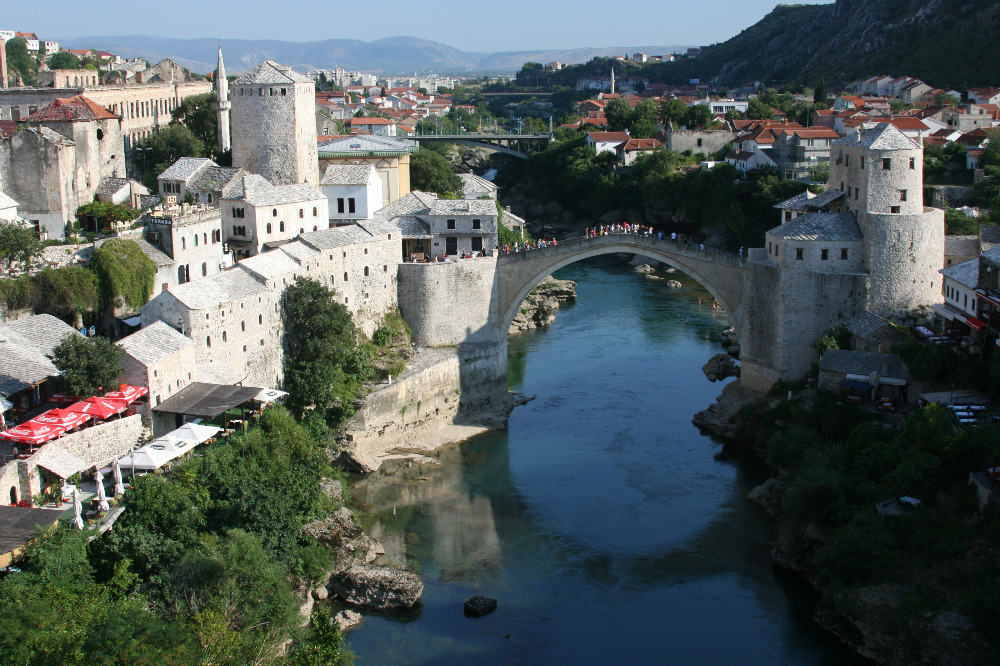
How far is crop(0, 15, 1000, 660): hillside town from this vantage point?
88.5 ft

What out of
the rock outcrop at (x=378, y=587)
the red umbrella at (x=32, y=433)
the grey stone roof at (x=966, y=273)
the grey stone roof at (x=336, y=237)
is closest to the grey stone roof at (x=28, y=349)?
the red umbrella at (x=32, y=433)

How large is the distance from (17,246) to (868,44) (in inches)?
3138

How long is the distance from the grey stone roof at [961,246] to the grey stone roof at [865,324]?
5.59 meters

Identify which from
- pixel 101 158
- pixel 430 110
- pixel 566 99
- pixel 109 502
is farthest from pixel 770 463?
pixel 566 99

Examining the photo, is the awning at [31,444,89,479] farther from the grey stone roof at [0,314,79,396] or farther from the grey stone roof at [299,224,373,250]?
the grey stone roof at [299,224,373,250]

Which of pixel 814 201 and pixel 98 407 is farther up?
pixel 814 201

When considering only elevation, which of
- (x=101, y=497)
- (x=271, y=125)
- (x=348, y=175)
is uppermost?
(x=271, y=125)

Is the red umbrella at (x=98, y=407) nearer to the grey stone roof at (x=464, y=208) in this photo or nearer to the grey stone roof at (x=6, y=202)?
the grey stone roof at (x=6, y=202)

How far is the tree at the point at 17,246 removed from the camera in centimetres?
3108

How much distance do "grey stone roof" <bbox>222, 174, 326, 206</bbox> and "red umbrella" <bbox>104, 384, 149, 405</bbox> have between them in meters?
10.7

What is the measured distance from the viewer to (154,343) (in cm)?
2884

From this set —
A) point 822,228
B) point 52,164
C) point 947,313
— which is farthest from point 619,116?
point 52,164

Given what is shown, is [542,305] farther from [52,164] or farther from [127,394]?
[127,394]

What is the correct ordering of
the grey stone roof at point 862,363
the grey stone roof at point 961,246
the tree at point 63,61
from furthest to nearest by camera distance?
1. the tree at point 63,61
2. the grey stone roof at point 961,246
3. the grey stone roof at point 862,363
